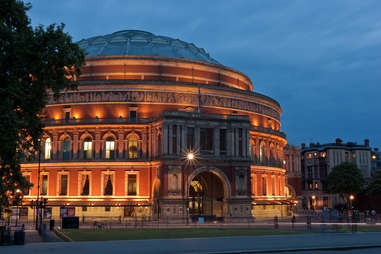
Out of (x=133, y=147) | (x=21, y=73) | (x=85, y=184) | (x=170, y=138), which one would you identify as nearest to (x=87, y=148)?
(x=85, y=184)

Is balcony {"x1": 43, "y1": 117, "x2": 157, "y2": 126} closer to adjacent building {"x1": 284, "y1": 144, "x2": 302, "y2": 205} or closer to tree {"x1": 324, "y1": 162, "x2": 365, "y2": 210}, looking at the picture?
adjacent building {"x1": 284, "y1": 144, "x2": 302, "y2": 205}

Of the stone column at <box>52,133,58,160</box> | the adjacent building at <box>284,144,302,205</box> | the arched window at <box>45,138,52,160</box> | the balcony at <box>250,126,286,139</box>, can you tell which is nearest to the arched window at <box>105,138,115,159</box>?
the stone column at <box>52,133,58,160</box>

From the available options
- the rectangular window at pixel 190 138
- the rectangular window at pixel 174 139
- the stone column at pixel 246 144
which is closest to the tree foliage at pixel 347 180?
the stone column at pixel 246 144

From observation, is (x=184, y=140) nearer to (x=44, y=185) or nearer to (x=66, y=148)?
(x=66, y=148)

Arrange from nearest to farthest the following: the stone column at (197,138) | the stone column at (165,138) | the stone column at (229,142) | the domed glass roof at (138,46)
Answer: the stone column at (165,138)
the stone column at (197,138)
the stone column at (229,142)
the domed glass roof at (138,46)

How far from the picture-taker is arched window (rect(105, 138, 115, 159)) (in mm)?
Result: 62044

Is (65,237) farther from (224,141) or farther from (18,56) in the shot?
(224,141)

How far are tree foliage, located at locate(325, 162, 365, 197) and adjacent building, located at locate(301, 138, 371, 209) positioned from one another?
68.5 feet

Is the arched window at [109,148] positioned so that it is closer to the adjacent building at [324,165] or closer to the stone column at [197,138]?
the stone column at [197,138]

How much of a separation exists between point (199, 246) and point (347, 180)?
67.6 m

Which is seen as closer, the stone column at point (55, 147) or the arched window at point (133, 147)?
the arched window at point (133, 147)

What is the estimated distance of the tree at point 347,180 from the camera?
283 ft

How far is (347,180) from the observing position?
86250 mm

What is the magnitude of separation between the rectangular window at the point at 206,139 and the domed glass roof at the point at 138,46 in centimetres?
1983
